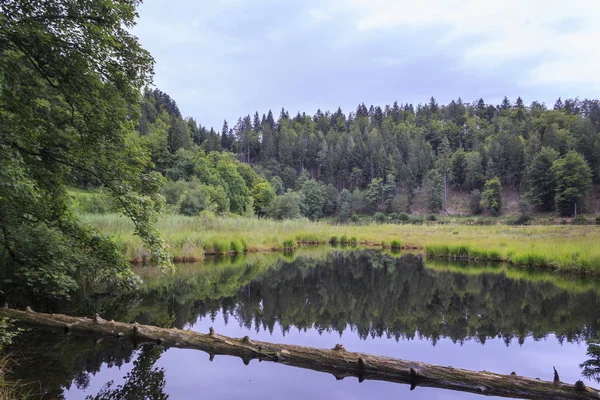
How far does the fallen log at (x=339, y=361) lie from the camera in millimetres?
4207

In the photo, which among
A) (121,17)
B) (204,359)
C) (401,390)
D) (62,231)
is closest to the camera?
(401,390)

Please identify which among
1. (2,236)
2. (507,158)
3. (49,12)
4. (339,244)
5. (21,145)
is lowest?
(339,244)

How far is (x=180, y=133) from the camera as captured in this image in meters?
60.6

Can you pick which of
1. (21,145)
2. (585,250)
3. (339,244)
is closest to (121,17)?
(21,145)

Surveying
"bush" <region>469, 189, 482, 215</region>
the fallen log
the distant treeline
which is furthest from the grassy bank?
"bush" <region>469, 189, 482, 215</region>

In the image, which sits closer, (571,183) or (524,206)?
(571,183)

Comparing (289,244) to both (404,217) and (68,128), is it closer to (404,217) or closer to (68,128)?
(68,128)

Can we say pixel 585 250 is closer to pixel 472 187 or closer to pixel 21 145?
pixel 21 145

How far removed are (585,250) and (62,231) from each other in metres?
16.9

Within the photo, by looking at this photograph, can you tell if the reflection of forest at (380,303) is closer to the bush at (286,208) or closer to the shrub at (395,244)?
the shrub at (395,244)

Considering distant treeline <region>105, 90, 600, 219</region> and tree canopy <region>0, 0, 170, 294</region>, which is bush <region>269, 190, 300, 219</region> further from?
tree canopy <region>0, 0, 170, 294</region>

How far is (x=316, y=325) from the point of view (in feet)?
26.8

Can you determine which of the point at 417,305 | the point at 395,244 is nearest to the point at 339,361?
the point at 417,305

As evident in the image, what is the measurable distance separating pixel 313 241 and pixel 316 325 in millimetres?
19928
